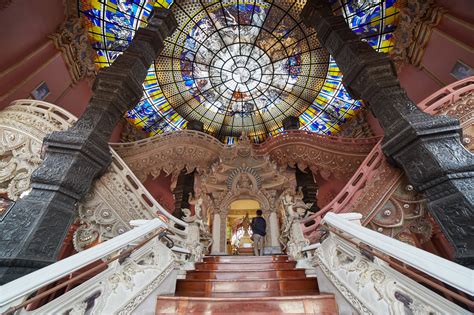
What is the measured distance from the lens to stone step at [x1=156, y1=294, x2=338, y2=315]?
1.96 metres

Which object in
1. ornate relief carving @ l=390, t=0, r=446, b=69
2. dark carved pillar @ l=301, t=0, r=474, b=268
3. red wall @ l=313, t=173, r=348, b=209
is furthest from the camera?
red wall @ l=313, t=173, r=348, b=209

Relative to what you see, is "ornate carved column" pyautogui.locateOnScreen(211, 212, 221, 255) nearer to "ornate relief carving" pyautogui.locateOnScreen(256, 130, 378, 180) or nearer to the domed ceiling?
"ornate relief carving" pyautogui.locateOnScreen(256, 130, 378, 180)

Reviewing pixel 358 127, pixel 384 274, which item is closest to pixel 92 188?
pixel 384 274

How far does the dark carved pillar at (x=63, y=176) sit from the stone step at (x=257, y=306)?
2192 mm

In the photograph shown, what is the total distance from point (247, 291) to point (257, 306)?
56 cm

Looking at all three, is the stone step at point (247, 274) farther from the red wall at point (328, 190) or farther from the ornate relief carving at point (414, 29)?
the ornate relief carving at point (414, 29)

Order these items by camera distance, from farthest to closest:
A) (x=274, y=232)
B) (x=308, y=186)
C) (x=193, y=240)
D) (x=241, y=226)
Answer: (x=241, y=226) → (x=308, y=186) → (x=274, y=232) → (x=193, y=240)

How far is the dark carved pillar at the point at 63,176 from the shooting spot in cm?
274

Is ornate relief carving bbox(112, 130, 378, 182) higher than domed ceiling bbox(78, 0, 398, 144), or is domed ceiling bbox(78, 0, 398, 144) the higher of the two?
domed ceiling bbox(78, 0, 398, 144)

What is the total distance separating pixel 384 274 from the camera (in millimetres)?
1640

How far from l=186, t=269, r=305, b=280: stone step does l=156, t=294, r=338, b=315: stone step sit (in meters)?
0.82

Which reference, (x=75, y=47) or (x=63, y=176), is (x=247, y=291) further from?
(x=75, y=47)

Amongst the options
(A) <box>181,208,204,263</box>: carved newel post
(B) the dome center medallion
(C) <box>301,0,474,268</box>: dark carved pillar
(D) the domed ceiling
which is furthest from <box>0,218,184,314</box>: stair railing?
(B) the dome center medallion

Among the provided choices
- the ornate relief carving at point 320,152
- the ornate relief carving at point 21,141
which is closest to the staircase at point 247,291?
the ornate relief carving at point 21,141
